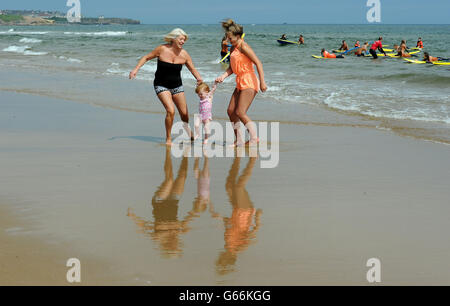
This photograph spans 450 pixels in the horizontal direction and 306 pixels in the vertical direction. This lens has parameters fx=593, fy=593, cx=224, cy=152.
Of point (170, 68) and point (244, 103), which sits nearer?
point (170, 68)

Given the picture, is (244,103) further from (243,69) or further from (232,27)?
(232,27)

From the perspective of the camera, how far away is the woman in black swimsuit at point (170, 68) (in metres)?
7.58

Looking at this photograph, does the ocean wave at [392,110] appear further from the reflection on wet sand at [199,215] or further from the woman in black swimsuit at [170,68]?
the reflection on wet sand at [199,215]

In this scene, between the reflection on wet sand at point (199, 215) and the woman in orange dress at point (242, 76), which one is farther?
the woman in orange dress at point (242, 76)

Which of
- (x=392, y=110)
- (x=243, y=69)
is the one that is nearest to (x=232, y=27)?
(x=243, y=69)

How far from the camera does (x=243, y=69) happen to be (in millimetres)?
7723

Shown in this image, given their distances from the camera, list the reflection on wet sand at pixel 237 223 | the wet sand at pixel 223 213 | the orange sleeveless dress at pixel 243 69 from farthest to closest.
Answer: the orange sleeveless dress at pixel 243 69
the reflection on wet sand at pixel 237 223
the wet sand at pixel 223 213

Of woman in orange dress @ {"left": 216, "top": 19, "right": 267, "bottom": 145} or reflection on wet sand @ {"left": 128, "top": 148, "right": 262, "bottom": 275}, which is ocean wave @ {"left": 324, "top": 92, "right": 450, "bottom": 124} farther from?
reflection on wet sand @ {"left": 128, "top": 148, "right": 262, "bottom": 275}
